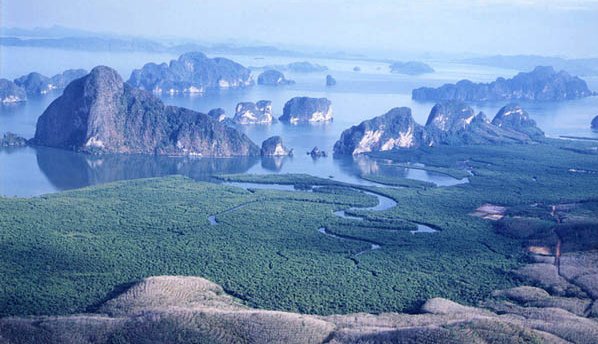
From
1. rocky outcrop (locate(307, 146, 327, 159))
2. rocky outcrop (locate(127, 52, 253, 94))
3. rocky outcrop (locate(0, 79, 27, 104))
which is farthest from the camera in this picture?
rocky outcrop (locate(127, 52, 253, 94))

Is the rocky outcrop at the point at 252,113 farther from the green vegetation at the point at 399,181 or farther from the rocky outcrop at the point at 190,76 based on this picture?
the rocky outcrop at the point at 190,76

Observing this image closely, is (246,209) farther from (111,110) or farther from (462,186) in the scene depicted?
(111,110)

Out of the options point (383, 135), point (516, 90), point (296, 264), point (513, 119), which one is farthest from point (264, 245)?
point (516, 90)

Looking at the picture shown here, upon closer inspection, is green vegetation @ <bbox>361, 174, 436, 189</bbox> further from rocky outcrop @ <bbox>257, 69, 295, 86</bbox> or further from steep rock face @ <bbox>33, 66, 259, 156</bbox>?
rocky outcrop @ <bbox>257, 69, 295, 86</bbox>

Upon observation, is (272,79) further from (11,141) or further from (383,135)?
(11,141)

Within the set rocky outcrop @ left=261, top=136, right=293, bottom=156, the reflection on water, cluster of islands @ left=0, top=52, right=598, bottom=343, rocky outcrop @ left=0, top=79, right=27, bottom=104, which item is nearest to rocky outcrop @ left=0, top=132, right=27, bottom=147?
cluster of islands @ left=0, top=52, right=598, bottom=343

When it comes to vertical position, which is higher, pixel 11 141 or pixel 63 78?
pixel 63 78

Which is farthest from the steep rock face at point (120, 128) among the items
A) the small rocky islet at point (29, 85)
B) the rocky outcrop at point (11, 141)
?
the small rocky islet at point (29, 85)

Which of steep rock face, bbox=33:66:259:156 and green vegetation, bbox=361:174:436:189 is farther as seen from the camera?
steep rock face, bbox=33:66:259:156
